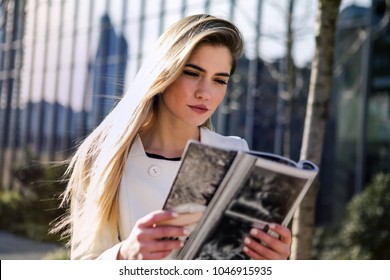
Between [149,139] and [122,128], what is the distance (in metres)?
0.14

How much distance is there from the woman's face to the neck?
10 centimetres

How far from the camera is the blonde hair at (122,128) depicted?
191cm

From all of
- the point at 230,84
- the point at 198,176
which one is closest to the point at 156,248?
the point at 198,176

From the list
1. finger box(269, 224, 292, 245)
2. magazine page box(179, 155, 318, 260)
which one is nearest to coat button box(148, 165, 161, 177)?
magazine page box(179, 155, 318, 260)

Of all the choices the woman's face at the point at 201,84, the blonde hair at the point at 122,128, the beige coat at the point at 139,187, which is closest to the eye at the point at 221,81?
the woman's face at the point at 201,84

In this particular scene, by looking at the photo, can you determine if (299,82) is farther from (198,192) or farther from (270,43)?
(198,192)

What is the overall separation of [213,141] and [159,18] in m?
13.1

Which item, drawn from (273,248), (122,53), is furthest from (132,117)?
(122,53)

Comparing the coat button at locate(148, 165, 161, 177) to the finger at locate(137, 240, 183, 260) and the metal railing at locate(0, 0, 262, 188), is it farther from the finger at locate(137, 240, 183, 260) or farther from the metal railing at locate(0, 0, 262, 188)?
the metal railing at locate(0, 0, 262, 188)

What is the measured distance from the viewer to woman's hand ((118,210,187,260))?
4.96 ft

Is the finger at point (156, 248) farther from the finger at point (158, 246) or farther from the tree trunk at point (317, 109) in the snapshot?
the tree trunk at point (317, 109)

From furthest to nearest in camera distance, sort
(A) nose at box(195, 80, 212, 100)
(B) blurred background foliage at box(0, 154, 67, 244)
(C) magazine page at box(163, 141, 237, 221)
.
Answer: (B) blurred background foliage at box(0, 154, 67, 244), (A) nose at box(195, 80, 212, 100), (C) magazine page at box(163, 141, 237, 221)

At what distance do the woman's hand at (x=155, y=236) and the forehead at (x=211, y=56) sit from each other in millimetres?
578

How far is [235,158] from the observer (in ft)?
4.85
